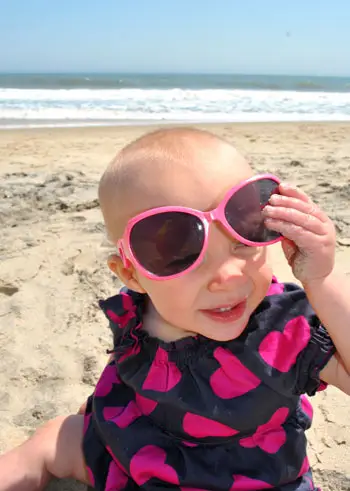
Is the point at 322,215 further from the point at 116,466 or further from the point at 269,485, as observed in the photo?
the point at 116,466

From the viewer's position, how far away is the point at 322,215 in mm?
1274

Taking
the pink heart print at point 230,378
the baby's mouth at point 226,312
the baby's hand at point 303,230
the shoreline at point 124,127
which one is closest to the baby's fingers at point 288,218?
the baby's hand at point 303,230

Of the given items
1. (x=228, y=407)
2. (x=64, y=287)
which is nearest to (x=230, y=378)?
(x=228, y=407)

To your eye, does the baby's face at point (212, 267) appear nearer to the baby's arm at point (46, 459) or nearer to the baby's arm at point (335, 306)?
the baby's arm at point (335, 306)

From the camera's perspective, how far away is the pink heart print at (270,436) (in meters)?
1.43

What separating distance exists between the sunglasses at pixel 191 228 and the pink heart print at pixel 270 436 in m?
0.46

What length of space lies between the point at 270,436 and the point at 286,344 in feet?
0.81

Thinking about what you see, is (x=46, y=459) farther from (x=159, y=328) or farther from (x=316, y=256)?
(x=316, y=256)

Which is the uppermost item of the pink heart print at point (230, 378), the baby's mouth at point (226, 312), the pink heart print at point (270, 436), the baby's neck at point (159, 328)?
the baby's mouth at point (226, 312)

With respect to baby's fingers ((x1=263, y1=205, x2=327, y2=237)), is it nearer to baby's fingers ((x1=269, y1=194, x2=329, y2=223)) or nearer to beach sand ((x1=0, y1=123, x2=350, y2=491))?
baby's fingers ((x1=269, y1=194, x2=329, y2=223))

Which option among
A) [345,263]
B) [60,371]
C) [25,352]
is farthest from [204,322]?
[345,263]

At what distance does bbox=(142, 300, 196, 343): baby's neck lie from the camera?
151cm

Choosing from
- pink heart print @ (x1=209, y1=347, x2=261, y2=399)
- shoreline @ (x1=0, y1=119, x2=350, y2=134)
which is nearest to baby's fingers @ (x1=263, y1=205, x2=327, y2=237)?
pink heart print @ (x1=209, y1=347, x2=261, y2=399)

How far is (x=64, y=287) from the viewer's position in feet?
9.18
